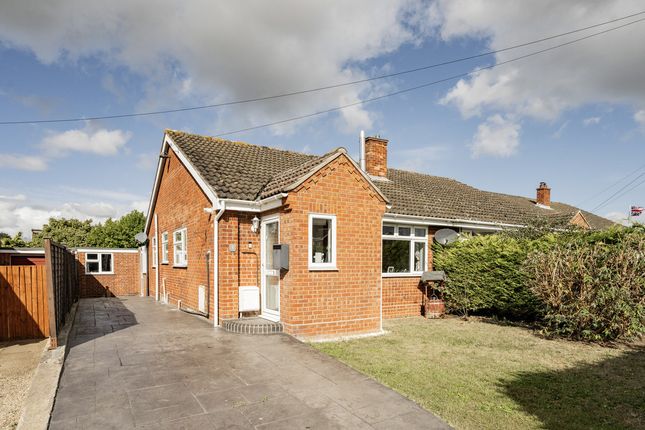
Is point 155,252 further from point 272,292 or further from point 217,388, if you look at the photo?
point 217,388

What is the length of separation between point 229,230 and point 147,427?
5.69 meters

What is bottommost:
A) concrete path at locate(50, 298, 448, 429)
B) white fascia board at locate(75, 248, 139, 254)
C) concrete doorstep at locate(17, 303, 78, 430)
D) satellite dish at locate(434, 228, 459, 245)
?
concrete path at locate(50, 298, 448, 429)

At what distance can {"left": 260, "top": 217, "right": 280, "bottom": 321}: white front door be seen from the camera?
357 inches

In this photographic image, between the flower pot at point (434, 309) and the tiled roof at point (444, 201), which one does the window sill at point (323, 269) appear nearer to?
the tiled roof at point (444, 201)

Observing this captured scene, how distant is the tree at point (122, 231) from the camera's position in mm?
35000

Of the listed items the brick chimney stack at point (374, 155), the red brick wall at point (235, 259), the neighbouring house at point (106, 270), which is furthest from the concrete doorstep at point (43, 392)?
the neighbouring house at point (106, 270)

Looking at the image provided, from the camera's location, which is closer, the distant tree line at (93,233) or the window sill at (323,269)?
the window sill at (323,269)

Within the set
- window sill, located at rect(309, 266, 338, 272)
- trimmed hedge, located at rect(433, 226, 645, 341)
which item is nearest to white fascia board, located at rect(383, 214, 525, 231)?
trimmed hedge, located at rect(433, 226, 645, 341)

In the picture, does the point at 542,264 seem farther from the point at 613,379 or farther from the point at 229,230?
the point at 229,230

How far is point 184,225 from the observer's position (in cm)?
1259

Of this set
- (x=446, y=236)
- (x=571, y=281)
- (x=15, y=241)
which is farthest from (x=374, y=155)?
(x=15, y=241)

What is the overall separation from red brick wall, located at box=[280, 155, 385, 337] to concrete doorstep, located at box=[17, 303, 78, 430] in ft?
13.5

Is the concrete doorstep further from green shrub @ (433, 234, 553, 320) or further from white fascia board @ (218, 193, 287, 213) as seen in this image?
green shrub @ (433, 234, 553, 320)

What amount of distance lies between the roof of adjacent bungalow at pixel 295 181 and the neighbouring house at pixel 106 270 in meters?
11.2
